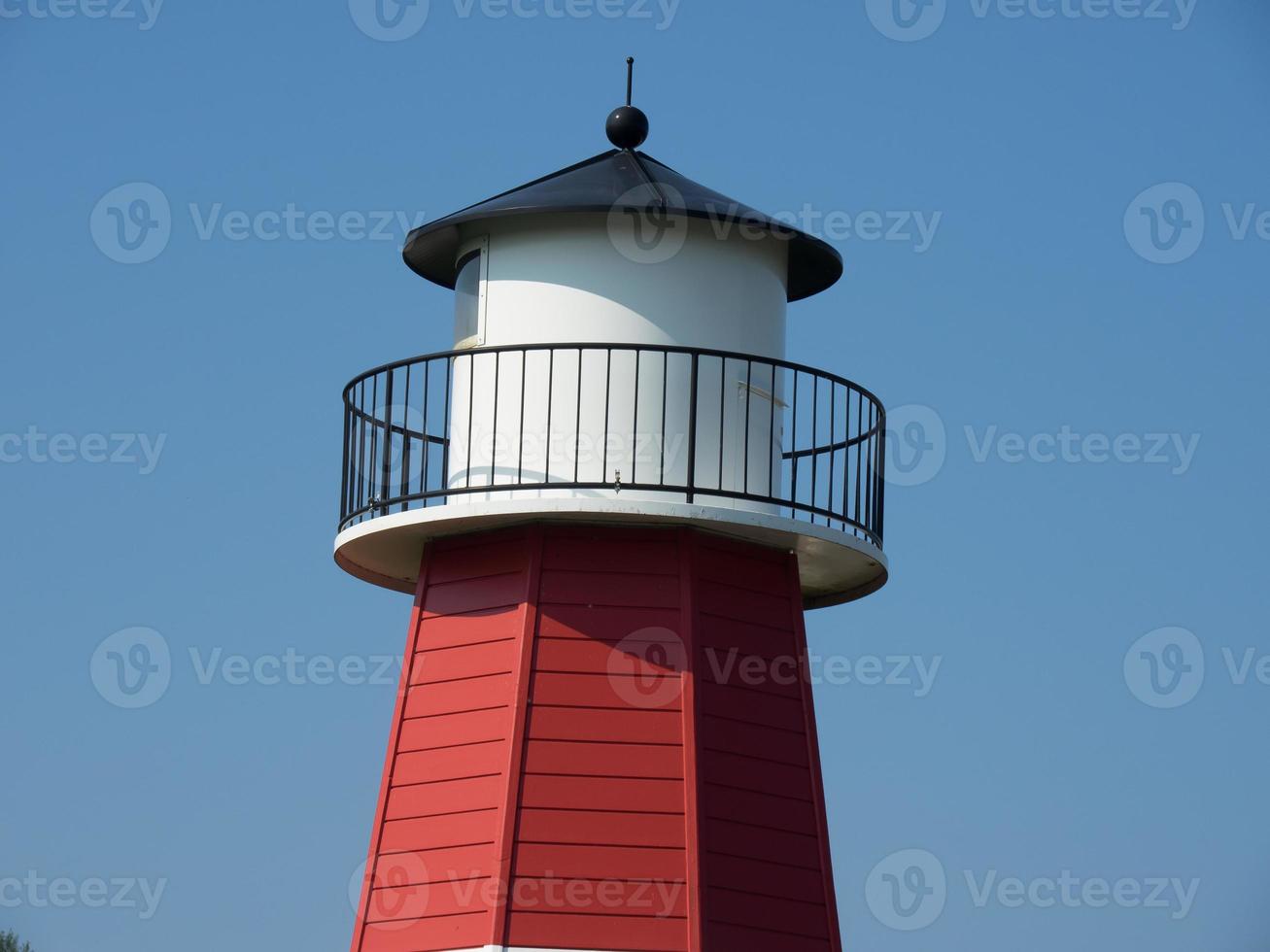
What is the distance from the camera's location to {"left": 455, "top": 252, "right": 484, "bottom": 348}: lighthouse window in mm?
16922

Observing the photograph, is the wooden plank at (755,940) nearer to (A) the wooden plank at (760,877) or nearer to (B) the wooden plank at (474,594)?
(A) the wooden plank at (760,877)

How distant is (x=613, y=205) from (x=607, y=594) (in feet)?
8.95

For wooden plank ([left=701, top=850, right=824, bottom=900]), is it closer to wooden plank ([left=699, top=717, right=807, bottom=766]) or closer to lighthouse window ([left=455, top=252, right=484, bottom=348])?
wooden plank ([left=699, top=717, right=807, bottom=766])

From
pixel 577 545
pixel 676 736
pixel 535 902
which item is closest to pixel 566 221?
pixel 577 545

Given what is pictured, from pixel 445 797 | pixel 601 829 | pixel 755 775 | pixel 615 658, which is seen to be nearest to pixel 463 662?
pixel 445 797

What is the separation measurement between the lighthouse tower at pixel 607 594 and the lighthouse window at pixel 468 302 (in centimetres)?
4

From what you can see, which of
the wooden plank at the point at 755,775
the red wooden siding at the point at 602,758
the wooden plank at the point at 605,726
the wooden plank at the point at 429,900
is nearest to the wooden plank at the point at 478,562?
the red wooden siding at the point at 602,758

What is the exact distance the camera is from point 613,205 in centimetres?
1639

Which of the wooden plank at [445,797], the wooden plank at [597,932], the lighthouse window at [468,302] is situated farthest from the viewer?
the lighthouse window at [468,302]

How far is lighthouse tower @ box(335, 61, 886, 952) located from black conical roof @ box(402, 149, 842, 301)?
36 mm

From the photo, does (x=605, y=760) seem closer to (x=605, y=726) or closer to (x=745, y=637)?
(x=605, y=726)

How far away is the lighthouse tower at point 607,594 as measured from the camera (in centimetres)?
1565

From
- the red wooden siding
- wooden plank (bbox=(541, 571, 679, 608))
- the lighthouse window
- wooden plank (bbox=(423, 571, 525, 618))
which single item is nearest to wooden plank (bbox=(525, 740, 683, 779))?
the red wooden siding

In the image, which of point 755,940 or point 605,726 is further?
point 605,726
